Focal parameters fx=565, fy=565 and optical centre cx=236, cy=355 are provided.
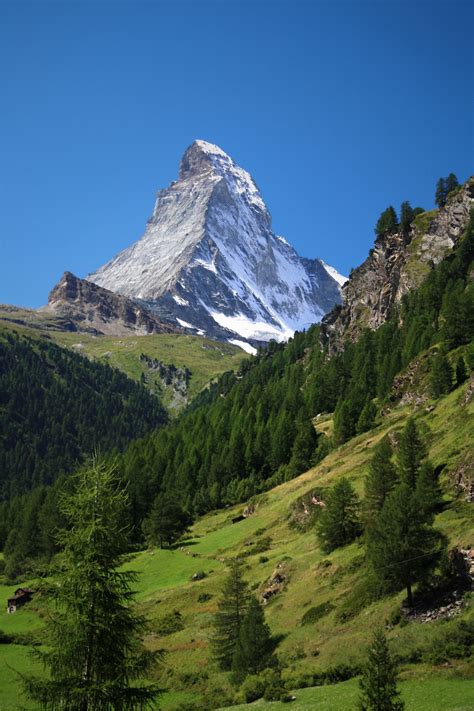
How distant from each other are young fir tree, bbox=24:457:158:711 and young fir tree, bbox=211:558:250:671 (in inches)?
1146

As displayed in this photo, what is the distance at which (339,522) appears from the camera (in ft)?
202

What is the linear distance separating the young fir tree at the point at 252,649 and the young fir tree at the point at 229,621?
110 inches

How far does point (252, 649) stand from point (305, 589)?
1296cm

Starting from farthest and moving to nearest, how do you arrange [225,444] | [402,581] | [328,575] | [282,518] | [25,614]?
[225,444], [282,518], [25,614], [328,575], [402,581]

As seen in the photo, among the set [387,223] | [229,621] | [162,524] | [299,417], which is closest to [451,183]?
[387,223]

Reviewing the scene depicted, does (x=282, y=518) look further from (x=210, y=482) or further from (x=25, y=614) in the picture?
(x=210, y=482)

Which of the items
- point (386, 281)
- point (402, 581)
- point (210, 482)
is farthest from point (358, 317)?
point (402, 581)

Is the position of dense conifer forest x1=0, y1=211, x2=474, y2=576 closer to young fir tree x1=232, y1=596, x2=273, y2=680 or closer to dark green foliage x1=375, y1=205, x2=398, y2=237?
dark green foliage x1=375, y1=205, x2=398, y2=237

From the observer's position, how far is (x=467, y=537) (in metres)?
43.9

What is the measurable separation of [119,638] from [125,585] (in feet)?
6.07

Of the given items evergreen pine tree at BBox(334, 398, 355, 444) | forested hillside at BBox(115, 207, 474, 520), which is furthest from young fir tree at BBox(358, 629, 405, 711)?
evergreen pine tree at BBox(334, 398, 355, 444)

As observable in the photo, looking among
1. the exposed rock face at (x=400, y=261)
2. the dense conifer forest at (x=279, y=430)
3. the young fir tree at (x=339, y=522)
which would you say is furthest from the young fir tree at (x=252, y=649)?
the exposed rock face at (x=400, y=261)

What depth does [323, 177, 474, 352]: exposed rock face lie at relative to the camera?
553 feet

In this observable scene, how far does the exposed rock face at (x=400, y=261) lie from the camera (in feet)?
553
